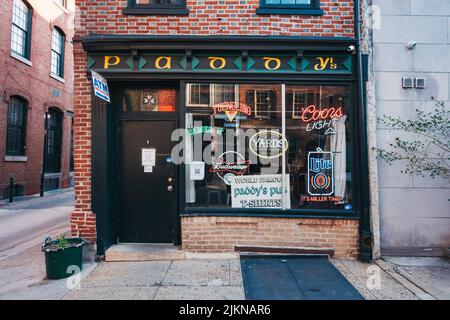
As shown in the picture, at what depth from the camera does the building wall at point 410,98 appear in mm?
5656

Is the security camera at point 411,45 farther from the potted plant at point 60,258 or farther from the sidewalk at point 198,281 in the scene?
the potted plant at point 60,258

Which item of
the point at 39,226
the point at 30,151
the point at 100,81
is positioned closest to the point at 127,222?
the point at 100,81

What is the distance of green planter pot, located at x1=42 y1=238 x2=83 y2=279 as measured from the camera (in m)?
4.76

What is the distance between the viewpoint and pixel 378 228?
5555mm

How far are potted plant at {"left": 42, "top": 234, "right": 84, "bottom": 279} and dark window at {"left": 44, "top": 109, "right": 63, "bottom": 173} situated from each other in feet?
42.5

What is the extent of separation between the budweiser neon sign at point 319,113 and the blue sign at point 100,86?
3.56m

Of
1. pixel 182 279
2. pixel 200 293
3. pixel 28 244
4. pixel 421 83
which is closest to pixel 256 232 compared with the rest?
pixel 182 279

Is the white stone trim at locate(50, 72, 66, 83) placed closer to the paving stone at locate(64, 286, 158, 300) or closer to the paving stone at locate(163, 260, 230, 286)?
the paving stone at locate(163, 260, 230, 286)

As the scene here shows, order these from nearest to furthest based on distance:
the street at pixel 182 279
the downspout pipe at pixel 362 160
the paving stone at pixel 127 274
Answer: the street at pixel 182 279 < the paving stone at pixel 127 274 < the downspout pipe at pixel 362 160

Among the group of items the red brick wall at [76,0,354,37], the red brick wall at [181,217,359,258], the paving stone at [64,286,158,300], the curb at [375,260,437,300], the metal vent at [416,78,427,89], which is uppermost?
the red brick wall at [76,0,354,37]

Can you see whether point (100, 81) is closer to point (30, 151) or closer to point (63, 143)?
point (30, 151)

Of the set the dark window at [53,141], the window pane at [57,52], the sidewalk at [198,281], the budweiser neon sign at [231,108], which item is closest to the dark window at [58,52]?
the window pane at [57,52]

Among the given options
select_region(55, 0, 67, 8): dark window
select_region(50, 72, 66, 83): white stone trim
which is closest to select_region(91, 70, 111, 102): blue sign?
select_region(50, 72, 66, 83): white stone trim

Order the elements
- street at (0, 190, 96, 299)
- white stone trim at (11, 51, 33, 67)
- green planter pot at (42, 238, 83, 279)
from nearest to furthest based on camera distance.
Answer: street at (0, 190, 96, 299) → green planter pot at (42, 238, 83, 279) → white stone trim at (11, 51, 33, 67)
